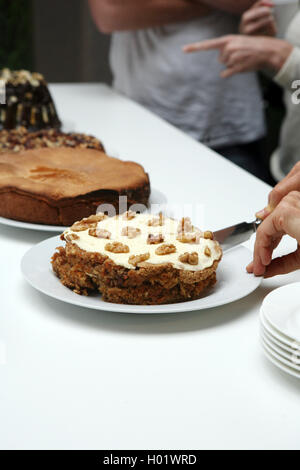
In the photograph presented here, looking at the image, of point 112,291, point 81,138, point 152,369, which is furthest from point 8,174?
point 152,369

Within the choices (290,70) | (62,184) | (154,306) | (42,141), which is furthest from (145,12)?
(154,306)

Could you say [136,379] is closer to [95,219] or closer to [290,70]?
[95,219]

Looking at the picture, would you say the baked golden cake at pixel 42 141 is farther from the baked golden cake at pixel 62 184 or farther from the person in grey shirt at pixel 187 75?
the person in grey shirt at pixel 187 75

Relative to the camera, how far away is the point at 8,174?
48.4 inches

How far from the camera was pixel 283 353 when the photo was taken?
686 millimetres

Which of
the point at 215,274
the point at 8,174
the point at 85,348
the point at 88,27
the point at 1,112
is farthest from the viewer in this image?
the point at 88,27

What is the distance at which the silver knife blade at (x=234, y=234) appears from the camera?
102 centimetres

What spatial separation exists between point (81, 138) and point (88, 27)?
3.52 m

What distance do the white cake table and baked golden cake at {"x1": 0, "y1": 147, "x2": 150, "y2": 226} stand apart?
122 millimetres

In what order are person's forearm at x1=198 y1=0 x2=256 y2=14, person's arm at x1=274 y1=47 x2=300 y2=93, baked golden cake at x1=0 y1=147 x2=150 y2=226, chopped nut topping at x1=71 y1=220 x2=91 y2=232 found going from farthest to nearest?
person's forearm at x1=198 y1=0 x2=256 y2=14 < person's arm at x1=274 y1=47 x2=300 y2=93 < baked golden cake at x1=0 y1=147 x2=150 y2=226 < chopped nut topping at x1=71 y1=220 x2=91 y2=232

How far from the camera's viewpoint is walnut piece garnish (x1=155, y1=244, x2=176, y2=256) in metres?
0.85

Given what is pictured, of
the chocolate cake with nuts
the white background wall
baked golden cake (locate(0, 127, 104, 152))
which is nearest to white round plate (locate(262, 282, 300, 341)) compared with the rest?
baked golden cake (locate(0, 127, 104, 152))

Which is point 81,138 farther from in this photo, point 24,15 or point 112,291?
point 24,15

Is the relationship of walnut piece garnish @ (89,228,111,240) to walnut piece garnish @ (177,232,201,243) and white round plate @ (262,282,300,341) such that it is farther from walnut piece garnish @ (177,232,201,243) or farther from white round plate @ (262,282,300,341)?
white round plate @ (262,282,300,341)
